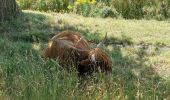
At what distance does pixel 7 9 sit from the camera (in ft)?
35.1

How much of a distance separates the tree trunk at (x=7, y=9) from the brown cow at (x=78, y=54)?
360 cm

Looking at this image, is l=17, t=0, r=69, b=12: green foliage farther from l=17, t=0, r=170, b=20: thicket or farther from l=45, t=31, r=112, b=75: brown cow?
l=45, t=31, r=112, b=75: brown cow

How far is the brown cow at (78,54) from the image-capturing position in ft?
20.3

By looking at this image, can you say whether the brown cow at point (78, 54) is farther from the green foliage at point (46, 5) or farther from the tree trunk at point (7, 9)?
the green foliage at point (46, 5)

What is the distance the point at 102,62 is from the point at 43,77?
30.1 inches

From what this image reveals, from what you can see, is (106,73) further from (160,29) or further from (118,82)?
(160,29)

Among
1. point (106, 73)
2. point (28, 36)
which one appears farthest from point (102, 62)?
point (28, 36)

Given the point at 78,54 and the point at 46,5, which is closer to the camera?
the point at 78,54

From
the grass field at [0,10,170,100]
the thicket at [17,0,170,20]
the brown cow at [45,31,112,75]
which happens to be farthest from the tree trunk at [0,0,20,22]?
the brown cow at [45,31,112,75]

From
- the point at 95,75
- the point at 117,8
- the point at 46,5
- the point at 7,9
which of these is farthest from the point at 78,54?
the point at 46,5

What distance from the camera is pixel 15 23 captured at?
10.5 m

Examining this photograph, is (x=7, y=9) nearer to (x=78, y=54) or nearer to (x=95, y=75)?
(x=78, y=54)

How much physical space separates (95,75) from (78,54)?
1.52ft

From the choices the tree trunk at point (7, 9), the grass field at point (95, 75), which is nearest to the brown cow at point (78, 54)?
the grass field at point (95, 75)
